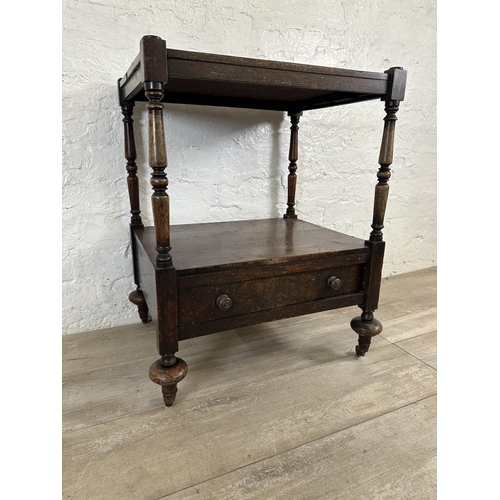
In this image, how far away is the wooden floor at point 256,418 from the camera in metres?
0.82

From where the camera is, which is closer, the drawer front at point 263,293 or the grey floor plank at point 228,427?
the grey floor plank at point 228,427

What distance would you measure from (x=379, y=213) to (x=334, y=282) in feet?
0.93

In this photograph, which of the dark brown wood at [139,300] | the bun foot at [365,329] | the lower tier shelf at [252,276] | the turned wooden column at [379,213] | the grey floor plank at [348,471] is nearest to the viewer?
the grey floor plank at [348,471]

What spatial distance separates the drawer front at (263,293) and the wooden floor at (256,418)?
28cm

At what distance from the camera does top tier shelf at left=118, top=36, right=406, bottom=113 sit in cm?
82

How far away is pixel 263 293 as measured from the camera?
1.08 metres

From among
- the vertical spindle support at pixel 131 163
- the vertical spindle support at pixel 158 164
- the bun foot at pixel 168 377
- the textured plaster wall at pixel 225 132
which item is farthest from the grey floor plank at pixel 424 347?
the vertical spindle support at pixel 131 163

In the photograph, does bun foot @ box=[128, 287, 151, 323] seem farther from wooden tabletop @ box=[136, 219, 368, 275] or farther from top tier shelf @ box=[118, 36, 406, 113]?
top tier shelf @ box=[118, 36, 406, 113]

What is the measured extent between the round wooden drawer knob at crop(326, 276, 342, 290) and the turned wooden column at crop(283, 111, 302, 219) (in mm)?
589

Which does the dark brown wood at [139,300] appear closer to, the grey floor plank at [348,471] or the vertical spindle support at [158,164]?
the vertical spindle support at [158,164]

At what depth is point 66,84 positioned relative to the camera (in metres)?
1.27

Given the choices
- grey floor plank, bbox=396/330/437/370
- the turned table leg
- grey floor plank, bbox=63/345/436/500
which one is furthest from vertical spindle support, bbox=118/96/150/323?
grey floor plank, bbox=396/330/437/370

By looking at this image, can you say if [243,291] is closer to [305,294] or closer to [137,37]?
[305,294]

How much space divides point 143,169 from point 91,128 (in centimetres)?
23
